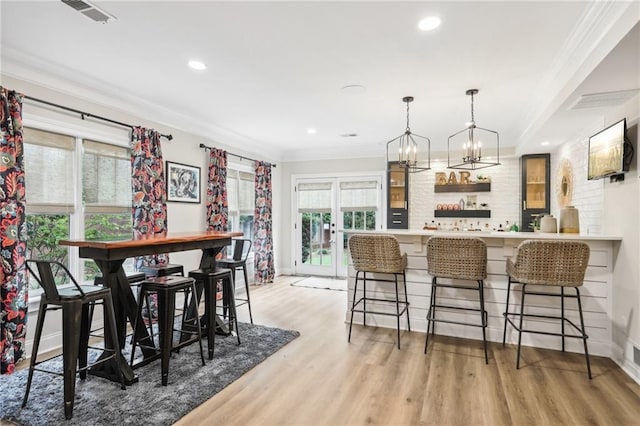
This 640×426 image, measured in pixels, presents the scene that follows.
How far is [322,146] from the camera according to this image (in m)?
6.73

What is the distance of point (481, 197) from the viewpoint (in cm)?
607

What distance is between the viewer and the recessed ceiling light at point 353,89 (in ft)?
11.8

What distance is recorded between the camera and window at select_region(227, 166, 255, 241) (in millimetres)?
5805

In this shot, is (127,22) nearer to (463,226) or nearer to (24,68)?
(24,68)

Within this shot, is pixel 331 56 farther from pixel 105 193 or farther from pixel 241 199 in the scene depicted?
pixel 241 199

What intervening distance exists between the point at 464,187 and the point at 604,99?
10.7 feet

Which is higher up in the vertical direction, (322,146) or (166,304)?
(322,146)

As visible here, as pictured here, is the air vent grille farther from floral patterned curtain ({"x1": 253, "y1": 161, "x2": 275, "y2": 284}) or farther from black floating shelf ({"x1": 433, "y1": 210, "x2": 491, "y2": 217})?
black floating shelf ({"x1": 433, "y1": 210, "x2": 491, "y2": 217})

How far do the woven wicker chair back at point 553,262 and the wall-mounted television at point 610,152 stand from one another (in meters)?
0.78

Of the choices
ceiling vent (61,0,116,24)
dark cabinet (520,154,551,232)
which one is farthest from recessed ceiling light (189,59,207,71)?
dark cabinet (520,154,551,232)

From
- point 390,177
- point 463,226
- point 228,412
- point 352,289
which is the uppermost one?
point 390,177

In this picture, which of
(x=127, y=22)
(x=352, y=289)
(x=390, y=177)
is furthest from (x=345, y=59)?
(x=390, y=177)

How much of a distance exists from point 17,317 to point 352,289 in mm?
3074

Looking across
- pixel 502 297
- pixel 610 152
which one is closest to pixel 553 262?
pixel 502 297
